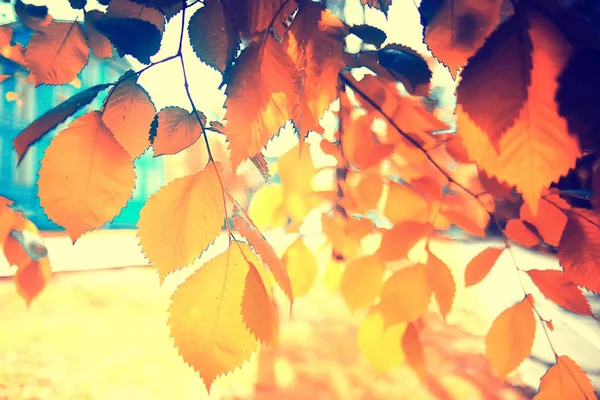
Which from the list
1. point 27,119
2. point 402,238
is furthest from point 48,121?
point 27,119

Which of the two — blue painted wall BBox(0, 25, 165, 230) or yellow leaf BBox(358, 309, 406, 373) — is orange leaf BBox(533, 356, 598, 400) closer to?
yellow leaf BBox(358, 309, 406, 373)

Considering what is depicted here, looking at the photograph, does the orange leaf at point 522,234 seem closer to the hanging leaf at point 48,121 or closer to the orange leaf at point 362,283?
the orange leaf at point 362,283

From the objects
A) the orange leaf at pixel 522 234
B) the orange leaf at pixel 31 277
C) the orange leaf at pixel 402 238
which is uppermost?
the orange leaf at pixel 522 234

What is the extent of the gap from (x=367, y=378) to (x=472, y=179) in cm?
68

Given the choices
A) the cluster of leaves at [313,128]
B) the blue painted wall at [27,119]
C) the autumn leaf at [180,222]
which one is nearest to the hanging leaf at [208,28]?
the cluster of leaves at [313,128]

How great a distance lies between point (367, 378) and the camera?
0.86 metres

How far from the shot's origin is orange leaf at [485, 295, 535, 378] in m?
0.28

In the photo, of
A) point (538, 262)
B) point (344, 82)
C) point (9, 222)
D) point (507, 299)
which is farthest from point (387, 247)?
point (507, 299)

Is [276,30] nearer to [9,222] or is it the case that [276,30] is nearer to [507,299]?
[9,222]

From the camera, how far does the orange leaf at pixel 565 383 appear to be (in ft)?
0.87

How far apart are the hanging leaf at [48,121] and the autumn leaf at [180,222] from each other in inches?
2.4

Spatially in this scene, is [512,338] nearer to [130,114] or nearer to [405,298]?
[405,298]

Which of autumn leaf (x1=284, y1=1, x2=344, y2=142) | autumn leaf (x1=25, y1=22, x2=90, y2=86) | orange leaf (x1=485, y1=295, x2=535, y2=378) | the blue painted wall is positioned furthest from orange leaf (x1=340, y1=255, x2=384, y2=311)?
the blue painted wall

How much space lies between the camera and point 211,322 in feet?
0.52
